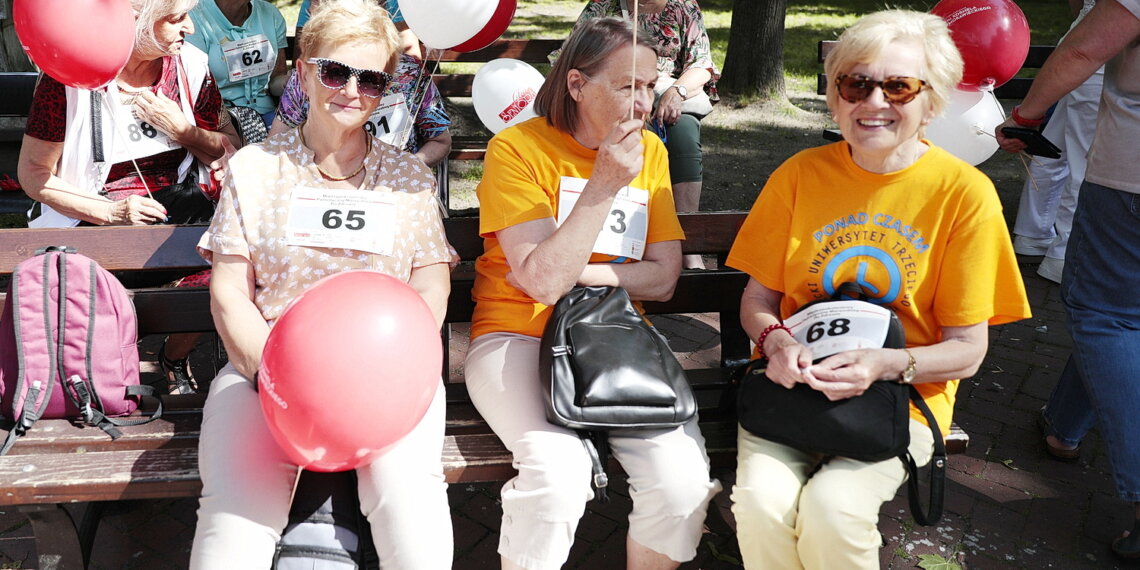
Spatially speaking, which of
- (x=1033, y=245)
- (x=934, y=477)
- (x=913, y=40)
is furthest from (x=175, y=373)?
(x=1033, y=245)

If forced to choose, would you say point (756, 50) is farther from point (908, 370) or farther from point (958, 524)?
point (908, 370)

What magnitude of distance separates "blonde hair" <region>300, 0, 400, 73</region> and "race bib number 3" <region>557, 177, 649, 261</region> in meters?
0.68

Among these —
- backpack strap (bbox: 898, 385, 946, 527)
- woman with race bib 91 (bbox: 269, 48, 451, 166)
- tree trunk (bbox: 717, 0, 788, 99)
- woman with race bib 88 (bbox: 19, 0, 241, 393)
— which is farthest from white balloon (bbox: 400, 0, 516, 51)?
tree trunk (bbox: 717, 0, 788, 99)

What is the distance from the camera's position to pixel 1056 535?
9.61 ft

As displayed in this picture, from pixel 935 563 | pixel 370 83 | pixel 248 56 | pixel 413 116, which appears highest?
pixel 370 83

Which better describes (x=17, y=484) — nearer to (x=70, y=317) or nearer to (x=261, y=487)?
(x=70, y=317)

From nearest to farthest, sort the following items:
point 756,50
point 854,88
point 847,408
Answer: point 847,408 < point 854,88 < point 756,50

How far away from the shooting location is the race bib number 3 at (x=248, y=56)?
162 inches

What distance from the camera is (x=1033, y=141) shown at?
114 inches

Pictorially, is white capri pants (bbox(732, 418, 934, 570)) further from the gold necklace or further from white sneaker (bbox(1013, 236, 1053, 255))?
white sneaker (bbox(1013, 236, 1053, 255))

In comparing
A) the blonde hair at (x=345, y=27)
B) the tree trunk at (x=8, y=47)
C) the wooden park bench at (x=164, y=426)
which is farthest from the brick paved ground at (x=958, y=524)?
the tree trunk at (x=8, y=47)

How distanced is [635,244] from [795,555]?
1005 millimetres

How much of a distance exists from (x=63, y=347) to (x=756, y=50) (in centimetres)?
762

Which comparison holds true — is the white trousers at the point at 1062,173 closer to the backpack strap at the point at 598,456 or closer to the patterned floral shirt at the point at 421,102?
the patterned floral shirt at the point at 421,102
